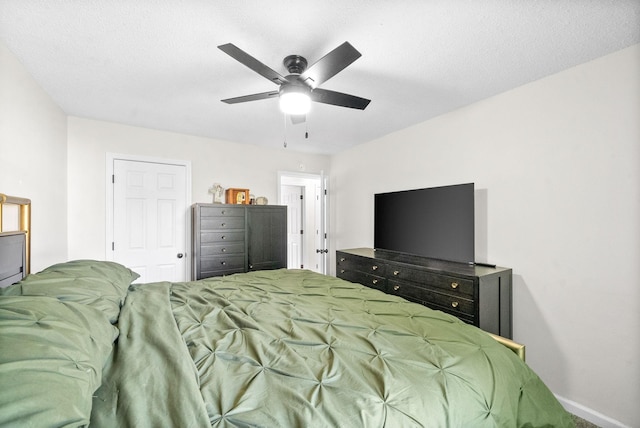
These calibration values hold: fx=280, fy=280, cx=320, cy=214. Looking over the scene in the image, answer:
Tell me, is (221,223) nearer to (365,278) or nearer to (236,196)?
(236,196)

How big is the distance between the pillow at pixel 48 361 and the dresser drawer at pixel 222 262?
2.33 metres

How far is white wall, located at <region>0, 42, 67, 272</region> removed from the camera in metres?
1.85

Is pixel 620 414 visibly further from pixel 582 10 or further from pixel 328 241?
pixel 328 241

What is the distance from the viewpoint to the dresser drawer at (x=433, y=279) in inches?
88.1

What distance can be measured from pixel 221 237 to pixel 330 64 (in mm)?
2584

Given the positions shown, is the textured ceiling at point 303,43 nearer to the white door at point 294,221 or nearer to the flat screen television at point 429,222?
the flat screen television at point 429,222

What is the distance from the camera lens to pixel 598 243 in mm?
1957

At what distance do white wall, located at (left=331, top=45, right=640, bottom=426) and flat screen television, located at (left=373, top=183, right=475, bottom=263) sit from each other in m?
0.24

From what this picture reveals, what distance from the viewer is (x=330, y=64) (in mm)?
1604

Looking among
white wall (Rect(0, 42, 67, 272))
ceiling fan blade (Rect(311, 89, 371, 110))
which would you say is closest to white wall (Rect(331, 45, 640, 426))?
ceiling fan blade (Rect(311, 89, 371, 110))

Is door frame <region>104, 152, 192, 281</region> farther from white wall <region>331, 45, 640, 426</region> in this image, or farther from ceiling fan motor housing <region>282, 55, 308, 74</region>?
white wall <region>331, 45, 640, 426</region>

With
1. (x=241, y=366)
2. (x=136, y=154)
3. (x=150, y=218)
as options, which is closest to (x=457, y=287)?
(x=241, y=366)

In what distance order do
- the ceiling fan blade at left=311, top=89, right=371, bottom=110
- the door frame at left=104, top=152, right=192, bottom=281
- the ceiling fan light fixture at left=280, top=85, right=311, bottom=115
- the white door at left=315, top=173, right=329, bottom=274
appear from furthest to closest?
1. the white door at left=315, top=173, right=329, bottom=274
2. the door frame at left=104, top=152, right=192, bottom=281
3. the ceiling fan blade at left=311, top=89, right=371, bottom=110
4. the ceiling fan light fixture at left=280, top=85, right=311, bottom=115

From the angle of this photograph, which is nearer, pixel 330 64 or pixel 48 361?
pixel 48 361
